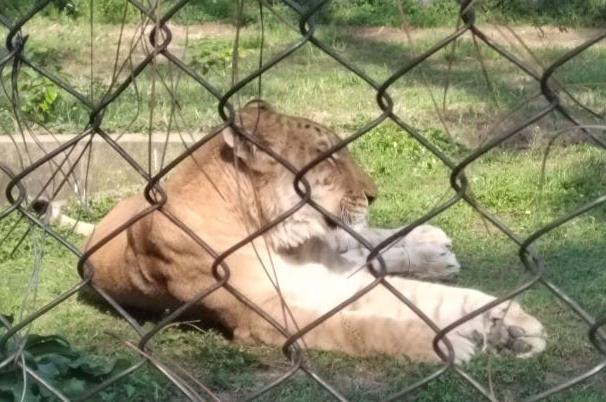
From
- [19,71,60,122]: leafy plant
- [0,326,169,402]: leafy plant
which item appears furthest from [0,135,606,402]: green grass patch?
[19,71,60,122]: leafy plant

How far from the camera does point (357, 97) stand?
729cm

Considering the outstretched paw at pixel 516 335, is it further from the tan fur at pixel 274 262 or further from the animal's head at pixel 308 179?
the animal's head at pixel 308 179

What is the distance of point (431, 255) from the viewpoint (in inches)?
187

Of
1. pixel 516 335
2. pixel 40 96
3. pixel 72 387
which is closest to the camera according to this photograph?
pixel 72 387

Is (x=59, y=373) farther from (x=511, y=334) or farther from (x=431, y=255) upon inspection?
(x=431, y=255)

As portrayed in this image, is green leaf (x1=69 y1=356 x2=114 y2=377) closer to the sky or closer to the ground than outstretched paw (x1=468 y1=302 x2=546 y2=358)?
closer to the ground

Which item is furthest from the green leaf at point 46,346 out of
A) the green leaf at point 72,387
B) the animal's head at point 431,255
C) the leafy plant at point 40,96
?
the leafy plant at point 40,96

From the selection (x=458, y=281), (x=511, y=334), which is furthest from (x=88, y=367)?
(x=458, y=281)

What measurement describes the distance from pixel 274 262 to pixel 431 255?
0.75 meters

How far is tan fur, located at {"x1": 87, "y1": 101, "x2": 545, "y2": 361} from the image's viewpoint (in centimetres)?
393

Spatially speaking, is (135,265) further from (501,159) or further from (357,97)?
(357,97)

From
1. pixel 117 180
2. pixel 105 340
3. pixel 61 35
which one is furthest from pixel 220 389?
pixel 61 35

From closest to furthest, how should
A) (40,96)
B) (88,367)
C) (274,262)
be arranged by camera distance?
(88,367)
(274,262)
(40,96)

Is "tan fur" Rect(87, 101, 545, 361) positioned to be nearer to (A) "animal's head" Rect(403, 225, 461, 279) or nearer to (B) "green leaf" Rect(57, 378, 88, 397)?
(A) "animal's head" Rect(403, 225, 461, 279)
